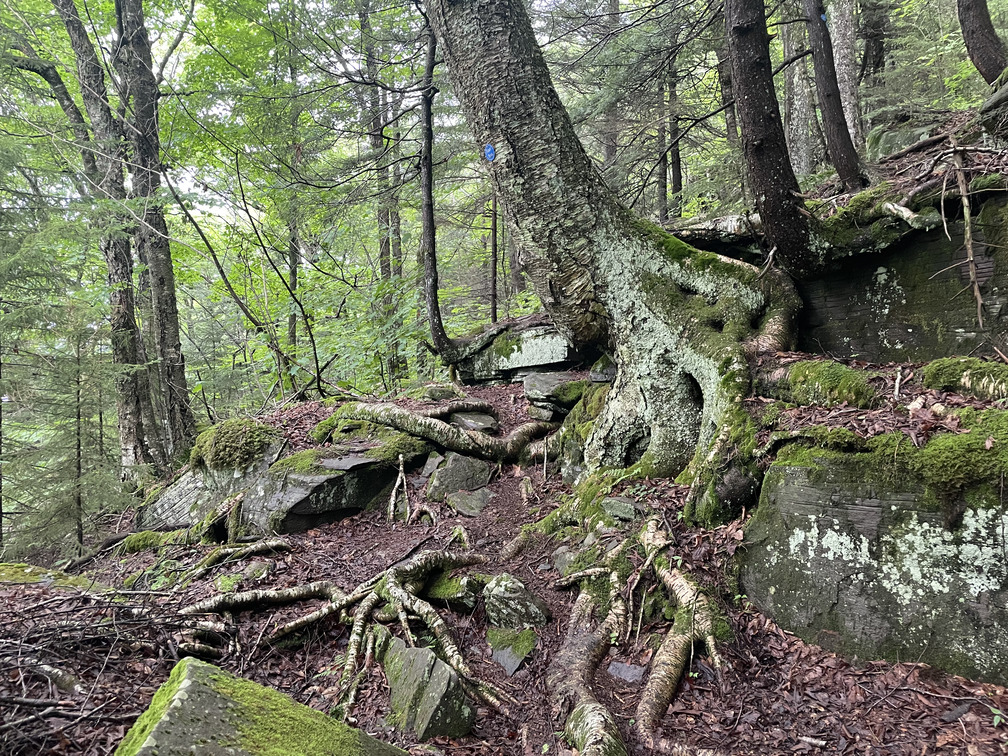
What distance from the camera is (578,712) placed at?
323 cm

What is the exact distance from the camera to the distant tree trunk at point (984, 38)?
6.57 m

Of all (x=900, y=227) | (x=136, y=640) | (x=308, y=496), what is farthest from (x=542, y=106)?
(x=136, y=640)

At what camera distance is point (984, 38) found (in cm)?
661

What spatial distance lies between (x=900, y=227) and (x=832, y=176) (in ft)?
14.0

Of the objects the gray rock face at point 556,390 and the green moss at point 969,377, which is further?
the gray rock face at point 556,390

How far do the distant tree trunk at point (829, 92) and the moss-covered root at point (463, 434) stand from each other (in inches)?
202

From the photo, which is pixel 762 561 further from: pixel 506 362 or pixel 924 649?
pixel 506 362

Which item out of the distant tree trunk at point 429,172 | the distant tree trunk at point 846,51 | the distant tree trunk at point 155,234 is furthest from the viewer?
the distant tree trunk at point 155,234

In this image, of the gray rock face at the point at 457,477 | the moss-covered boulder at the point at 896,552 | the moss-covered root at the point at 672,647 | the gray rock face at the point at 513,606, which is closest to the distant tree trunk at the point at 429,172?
the gray rock face at the point at 457,477

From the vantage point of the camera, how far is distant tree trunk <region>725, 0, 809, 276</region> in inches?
182

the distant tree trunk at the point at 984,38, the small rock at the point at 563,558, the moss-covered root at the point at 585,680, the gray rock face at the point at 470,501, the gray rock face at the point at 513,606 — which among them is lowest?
the moss-covered root at the point at 585,680

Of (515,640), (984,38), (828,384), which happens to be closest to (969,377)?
(828,384)

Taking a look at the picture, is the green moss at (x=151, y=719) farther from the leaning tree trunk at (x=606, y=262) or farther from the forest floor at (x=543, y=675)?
the leaning tree trunk at (x=606, y=262)

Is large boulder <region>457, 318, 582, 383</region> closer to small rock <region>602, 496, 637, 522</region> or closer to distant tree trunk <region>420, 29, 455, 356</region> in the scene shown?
distant tree trunk <region>420, 29, 455, 356</region>
